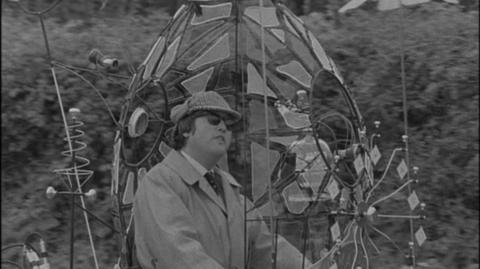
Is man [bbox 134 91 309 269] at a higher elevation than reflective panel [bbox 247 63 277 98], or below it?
below

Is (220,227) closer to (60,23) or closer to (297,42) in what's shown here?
(297,42)

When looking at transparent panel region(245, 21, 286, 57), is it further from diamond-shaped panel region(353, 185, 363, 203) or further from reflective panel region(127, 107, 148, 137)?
diamond-shaped panel region(353, 185, 363, 203)

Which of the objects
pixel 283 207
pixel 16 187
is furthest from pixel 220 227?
pixel 16 187

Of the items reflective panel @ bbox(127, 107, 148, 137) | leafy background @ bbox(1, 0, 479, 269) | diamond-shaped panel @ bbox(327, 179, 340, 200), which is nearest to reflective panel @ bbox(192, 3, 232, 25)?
reflective panel @ bbox(127, 107, 148, 137)

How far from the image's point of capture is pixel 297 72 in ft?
16.5

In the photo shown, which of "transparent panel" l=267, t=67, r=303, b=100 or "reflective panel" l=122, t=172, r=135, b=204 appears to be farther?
"transparent panel" l=267, t=67, r=303, b=100

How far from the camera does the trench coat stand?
4.23 meters

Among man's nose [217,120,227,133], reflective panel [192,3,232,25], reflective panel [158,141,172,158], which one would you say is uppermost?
reflective panel [192,3,232,25]

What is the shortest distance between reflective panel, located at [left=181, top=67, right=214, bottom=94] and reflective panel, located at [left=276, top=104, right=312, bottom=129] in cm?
42

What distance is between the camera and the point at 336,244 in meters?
4.57

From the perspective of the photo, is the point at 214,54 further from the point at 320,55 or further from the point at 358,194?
the point at 358,194

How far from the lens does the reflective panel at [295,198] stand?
484 centimetres

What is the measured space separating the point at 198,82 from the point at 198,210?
98cm

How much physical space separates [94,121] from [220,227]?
2.90 metres
